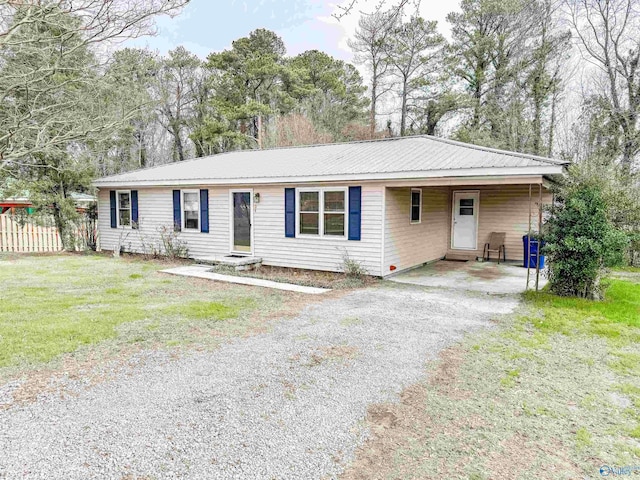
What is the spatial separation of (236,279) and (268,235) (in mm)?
1902

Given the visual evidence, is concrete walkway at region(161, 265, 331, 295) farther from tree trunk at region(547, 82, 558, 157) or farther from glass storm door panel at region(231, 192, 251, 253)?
tree trunk at region(547, 82, 558, 157)

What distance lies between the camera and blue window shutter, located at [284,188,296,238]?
9.84 meters

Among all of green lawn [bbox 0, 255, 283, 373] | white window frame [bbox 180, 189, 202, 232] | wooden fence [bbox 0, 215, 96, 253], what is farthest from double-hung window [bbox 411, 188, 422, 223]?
wooden fence [bbox 0, 215, 96, 253]

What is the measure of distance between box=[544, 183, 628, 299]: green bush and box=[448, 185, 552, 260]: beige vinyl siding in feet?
13.1

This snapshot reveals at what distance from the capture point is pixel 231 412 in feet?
10.4

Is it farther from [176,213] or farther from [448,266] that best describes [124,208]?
[448,266]

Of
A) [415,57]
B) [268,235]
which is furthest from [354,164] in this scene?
[415,57]

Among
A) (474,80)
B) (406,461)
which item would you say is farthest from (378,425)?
(474,80)

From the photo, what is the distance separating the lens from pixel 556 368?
4.10 meters

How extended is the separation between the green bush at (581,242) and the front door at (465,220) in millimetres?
4423

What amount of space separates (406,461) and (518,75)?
65.9 feet

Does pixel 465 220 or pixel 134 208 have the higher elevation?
pixel 134 208

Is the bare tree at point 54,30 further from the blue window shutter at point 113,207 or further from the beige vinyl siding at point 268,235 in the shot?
the blue window shutter at point 113,207

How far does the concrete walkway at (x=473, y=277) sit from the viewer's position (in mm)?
8070
